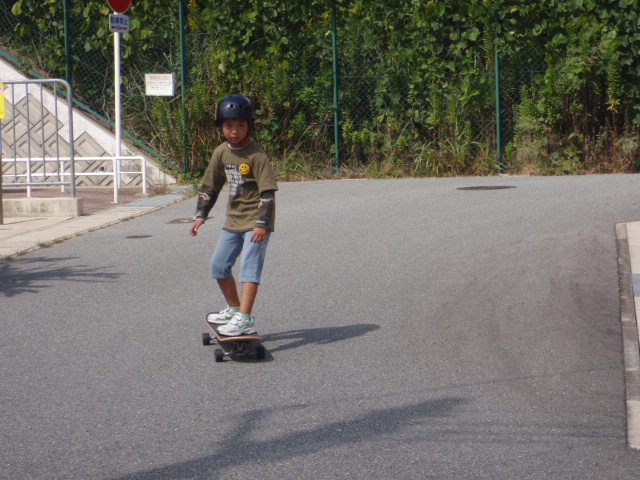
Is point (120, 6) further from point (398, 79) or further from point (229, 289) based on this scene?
point (229, 289)

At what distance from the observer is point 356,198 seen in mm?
13688

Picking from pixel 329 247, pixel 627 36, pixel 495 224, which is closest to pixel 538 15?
pixel 627 36

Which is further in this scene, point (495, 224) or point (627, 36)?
point (627, 36)

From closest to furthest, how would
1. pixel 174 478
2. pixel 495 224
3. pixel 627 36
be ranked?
pixel 174 478 → pixel 495 224 → pixel 627 36

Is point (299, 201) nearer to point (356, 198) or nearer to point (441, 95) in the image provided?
point (356, 198)

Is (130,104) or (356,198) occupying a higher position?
(130,104)

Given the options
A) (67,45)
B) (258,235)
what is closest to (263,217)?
(258,235)

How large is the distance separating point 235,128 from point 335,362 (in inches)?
60.5

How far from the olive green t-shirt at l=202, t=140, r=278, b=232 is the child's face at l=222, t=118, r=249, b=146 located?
0.11 meters

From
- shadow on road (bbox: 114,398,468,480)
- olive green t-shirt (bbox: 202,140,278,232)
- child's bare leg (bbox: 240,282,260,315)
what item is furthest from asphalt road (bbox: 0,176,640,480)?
olive green t-shirt (bbox: 202,140,278,232)

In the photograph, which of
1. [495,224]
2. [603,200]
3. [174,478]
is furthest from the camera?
[603,200]

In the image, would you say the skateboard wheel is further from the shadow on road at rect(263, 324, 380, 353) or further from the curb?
the curb

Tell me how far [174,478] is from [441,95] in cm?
1408

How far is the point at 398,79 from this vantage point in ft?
57.2
